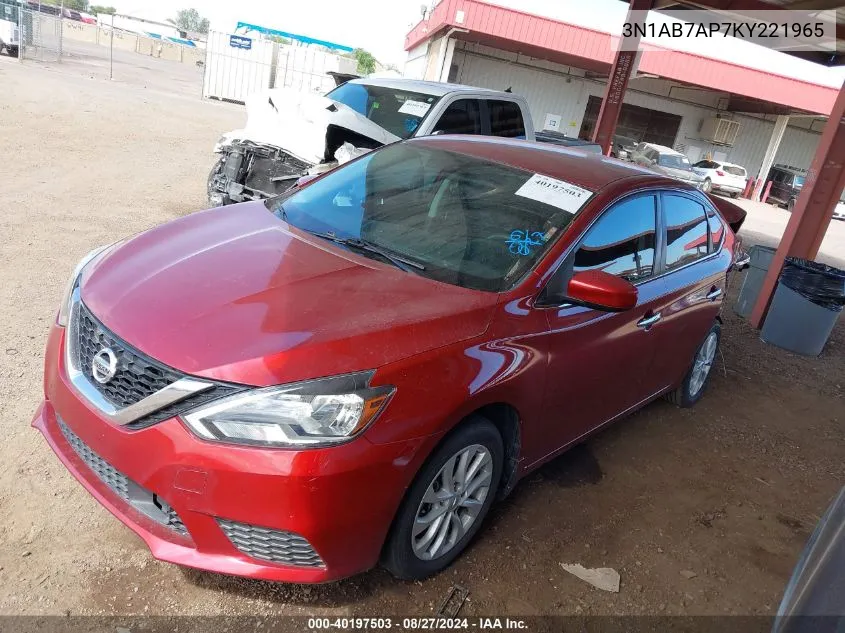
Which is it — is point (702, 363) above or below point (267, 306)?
below

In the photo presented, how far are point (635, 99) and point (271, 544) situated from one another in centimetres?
3148

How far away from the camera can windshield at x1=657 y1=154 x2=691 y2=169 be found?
23938mm

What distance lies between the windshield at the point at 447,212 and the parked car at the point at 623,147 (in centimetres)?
2344

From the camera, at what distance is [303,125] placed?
6.42 m

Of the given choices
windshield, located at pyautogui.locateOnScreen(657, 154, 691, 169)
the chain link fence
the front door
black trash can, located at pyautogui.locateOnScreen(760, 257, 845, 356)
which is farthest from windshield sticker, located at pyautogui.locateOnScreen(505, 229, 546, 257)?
the chain link fence

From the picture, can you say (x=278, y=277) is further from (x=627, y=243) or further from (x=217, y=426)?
(x=627, y=243)

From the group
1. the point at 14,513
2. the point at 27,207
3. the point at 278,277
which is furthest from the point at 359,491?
the point at 27,207

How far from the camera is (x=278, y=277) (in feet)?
8.55

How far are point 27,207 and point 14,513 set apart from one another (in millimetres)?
4909

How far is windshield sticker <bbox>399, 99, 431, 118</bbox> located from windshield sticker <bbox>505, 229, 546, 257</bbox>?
4098mm

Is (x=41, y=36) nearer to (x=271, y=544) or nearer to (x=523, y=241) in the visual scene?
(x=523, y=241)

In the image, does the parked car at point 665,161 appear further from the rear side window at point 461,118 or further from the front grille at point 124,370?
the front grille at point 124,370

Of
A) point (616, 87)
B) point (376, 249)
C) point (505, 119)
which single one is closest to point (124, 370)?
point (376, 249)

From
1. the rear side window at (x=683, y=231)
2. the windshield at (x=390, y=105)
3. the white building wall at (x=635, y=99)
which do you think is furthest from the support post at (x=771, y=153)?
the rear side window at (x=683, y=231)
